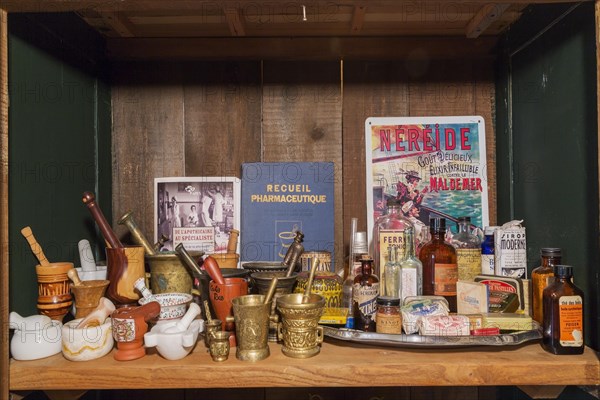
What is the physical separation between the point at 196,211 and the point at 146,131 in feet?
1.00

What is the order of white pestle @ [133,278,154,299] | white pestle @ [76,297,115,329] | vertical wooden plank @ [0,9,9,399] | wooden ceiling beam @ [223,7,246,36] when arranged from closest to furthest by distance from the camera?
vertical wooden plank @ [0,9,9,399], white pestle @ [76,297,115,329], white pestle @ [133,278,154,299], wooden ceiling beam @ [223,7,246,36]

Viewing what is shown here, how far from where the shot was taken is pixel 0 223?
806 millimetres

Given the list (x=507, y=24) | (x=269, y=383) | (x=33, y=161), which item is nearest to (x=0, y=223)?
(x=33, y=161)

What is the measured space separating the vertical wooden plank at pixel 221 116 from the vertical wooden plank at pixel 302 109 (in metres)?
0.04

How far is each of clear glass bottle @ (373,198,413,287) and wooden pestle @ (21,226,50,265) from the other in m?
0.79

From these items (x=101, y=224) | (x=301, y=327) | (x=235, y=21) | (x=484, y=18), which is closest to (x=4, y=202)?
Answer: (x=101, y=224)

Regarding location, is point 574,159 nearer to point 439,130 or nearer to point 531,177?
point 531,177

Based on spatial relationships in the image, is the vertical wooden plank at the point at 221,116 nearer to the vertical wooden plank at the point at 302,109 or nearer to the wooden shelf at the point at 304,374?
the vertical wooden plank at the point at 302,109

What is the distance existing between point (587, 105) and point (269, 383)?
2.81 feet

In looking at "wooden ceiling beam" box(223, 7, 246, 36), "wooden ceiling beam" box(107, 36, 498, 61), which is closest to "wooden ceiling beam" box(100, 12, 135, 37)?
"wooden ceiling beam" box(107, 36, 498, 61)

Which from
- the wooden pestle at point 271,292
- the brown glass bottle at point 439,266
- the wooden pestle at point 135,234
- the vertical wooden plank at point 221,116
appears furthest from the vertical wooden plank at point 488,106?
the wooden pestle at point 135,234

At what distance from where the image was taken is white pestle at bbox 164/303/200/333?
898 millimetres

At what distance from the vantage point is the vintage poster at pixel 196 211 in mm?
1296

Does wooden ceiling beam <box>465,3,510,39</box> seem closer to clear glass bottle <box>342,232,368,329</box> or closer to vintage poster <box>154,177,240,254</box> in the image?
clear glass bottle <box>342,232,368,329</box>
